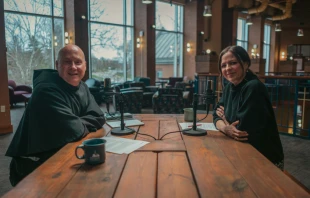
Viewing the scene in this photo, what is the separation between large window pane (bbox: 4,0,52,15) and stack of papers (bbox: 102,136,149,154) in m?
8.18

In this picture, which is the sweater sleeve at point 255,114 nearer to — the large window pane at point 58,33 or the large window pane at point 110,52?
the large window pane at point 58,33

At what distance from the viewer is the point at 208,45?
12.8 metres

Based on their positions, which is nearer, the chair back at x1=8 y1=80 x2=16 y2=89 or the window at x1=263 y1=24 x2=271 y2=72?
the chair back at x1=8 y1=80 x2=16 y2=89

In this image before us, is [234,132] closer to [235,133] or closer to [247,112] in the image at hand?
[235,133]

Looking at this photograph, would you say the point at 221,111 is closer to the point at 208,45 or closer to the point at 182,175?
the point at 182,175

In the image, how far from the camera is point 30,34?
8805 millimetres

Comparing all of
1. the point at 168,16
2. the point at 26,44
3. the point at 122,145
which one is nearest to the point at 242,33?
the point at 168,16

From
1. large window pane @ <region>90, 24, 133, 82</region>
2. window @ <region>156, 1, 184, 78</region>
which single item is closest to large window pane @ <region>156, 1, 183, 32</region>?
window @ <region>156, 1, 184, 78</region>

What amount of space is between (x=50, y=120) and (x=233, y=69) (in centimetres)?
122

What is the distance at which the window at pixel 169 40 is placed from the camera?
470 inches

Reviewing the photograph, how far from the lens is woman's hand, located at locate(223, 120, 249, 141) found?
1664 millimetres

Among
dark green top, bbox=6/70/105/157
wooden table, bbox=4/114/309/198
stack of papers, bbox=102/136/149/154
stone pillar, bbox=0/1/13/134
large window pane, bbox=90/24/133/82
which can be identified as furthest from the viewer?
large window pane, bbox=90/24/133/82

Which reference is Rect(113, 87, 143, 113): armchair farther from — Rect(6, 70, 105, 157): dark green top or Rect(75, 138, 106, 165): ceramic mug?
Rect(75, 138, 106, 165): ceramic mug

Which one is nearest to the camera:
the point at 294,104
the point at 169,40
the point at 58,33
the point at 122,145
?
the point at 122,145
